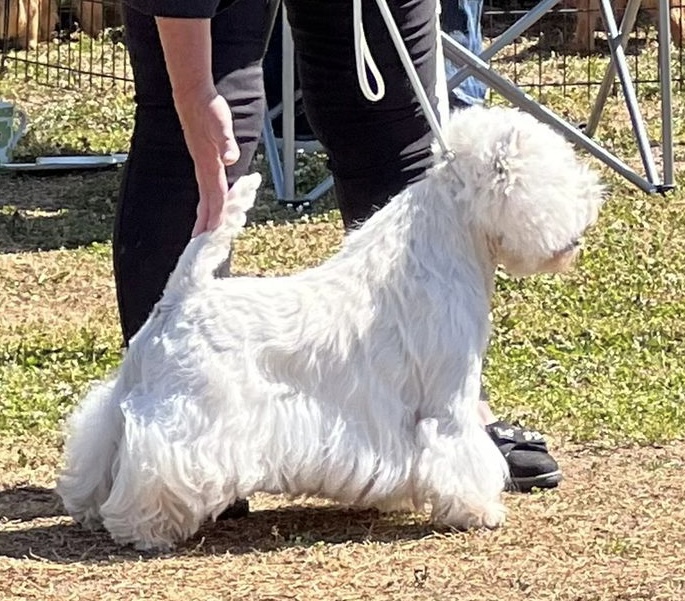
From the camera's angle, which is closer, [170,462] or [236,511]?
[170,462]

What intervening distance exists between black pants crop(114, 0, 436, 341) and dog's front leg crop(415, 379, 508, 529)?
1.99 ft

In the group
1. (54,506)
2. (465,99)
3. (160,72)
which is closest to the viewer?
(160,72)

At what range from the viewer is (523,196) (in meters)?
3.13

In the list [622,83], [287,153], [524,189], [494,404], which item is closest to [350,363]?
[524,189]

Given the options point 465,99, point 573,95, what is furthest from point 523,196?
point 573,95

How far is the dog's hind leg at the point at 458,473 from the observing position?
317 centimetres

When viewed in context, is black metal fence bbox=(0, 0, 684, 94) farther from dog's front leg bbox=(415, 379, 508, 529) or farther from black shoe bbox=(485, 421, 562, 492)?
dog's front leg bbox=(415, 379, 508, 529)

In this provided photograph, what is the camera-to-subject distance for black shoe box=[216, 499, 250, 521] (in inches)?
135

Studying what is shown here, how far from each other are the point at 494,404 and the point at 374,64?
1143mm

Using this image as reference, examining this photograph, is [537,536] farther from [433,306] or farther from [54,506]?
[54,506]

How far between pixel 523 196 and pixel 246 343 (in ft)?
1.93

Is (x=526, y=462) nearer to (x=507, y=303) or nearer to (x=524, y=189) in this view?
(x=524, y=189)

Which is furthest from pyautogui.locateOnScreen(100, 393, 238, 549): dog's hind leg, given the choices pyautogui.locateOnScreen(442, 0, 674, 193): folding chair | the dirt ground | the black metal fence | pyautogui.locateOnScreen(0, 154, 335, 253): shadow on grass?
the black metal fence

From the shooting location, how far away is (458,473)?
3.18 metres
